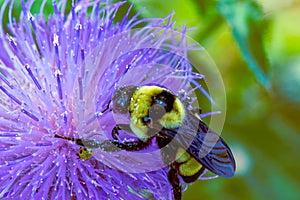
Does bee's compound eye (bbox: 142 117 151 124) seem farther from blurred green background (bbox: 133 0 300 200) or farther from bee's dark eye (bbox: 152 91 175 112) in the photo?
blurred green background (bbox: 133 0 300 200)

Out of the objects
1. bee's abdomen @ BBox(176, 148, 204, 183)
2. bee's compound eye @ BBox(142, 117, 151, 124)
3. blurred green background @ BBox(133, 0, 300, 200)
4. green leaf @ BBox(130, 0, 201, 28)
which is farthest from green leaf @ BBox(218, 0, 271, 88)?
bee's compound eye @ BBox(142, 117, 151, 124)

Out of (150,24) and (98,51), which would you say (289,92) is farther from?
(98,51)

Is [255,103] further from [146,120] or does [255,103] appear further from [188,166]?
[146,120]

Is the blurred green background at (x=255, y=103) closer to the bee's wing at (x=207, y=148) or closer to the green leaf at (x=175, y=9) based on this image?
the green leaf at (x=175, y=9)

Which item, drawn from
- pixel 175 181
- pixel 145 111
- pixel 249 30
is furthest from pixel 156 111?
pixel 249 30

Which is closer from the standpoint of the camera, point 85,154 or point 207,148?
point 207,148

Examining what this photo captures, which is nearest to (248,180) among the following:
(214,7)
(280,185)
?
(280,185)

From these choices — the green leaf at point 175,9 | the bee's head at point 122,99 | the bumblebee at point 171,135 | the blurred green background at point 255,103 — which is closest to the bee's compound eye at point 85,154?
the bumblebee at point 171,135

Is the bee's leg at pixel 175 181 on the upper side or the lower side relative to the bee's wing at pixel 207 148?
lower
